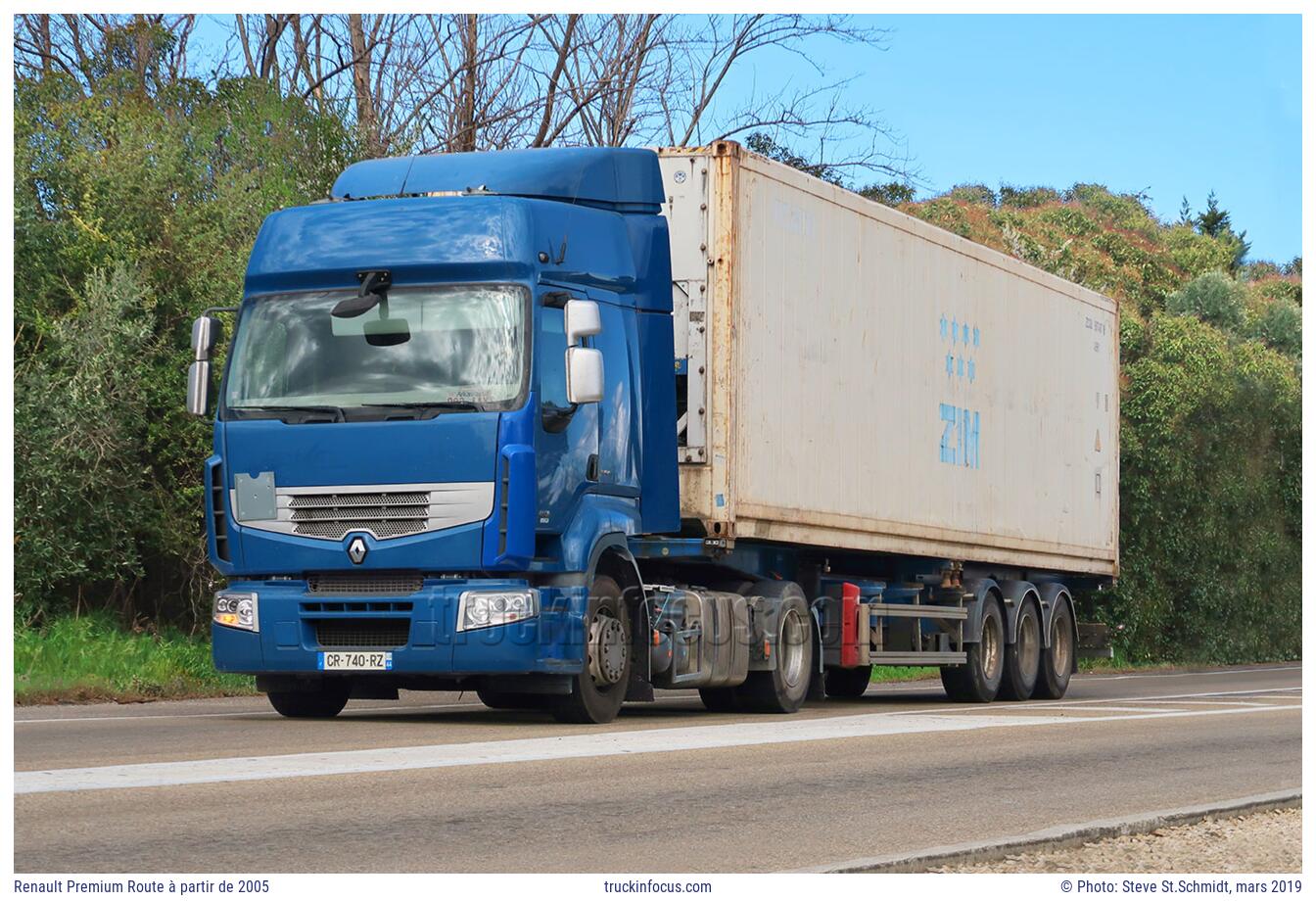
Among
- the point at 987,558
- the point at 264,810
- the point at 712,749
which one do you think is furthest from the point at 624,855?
the point at 987,558

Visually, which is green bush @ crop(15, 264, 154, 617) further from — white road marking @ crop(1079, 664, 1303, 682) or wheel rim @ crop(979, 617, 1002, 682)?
white road marking @ crop(1079, 664, 1303, 682)

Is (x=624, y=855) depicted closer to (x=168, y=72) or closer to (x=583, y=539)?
(x=583, y=539)

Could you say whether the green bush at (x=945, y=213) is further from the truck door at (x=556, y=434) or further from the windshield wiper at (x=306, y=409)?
the windshield wiper at (x=306, y=409)

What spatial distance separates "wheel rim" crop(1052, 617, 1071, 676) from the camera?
22.8 meters

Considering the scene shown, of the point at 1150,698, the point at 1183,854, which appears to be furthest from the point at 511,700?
the point at 1150,698

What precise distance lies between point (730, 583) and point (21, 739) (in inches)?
247

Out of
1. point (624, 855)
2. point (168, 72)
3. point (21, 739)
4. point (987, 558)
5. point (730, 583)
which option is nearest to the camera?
point (624, 855)

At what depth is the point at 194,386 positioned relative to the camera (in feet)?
48.8

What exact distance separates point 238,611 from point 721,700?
464cm

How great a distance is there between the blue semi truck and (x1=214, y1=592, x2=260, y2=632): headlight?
0.07 ft

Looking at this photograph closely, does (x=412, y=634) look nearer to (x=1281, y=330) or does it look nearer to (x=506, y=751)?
(x=506, y=751)

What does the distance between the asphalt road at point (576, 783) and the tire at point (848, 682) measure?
4723 mm

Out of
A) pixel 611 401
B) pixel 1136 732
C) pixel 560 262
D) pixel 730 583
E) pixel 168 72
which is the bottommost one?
pixel 1136 732

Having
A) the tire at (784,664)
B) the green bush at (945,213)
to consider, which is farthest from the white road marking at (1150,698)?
the green bush at (945,213)
